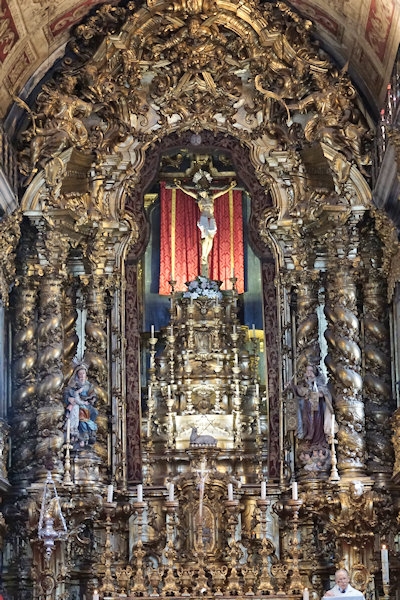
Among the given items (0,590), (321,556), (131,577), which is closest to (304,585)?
(321,556)

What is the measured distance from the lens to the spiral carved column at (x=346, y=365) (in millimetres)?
19234

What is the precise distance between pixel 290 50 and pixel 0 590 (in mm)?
9517

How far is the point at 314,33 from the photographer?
21078mm

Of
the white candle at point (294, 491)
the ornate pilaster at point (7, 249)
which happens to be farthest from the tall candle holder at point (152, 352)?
the white candle at point (294, 491)

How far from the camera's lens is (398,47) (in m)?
18.9

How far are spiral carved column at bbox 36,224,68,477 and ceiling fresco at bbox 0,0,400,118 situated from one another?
7.68 feet

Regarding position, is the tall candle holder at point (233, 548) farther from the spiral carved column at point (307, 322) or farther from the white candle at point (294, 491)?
the spiral carved column at point (307, 322)

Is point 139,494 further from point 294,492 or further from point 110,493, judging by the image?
point 294,492

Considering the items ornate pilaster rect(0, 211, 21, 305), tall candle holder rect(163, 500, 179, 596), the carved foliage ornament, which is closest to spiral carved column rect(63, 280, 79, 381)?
ornate pilaster rect(0, 211, 21, 305)

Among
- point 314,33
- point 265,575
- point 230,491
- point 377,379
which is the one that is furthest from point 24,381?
point 314,33

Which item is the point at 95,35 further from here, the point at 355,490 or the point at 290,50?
the point at 355,490

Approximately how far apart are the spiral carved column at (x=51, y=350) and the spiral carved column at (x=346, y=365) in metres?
4.15

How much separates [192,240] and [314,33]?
398cm

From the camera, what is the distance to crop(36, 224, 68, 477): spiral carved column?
19.2 m
